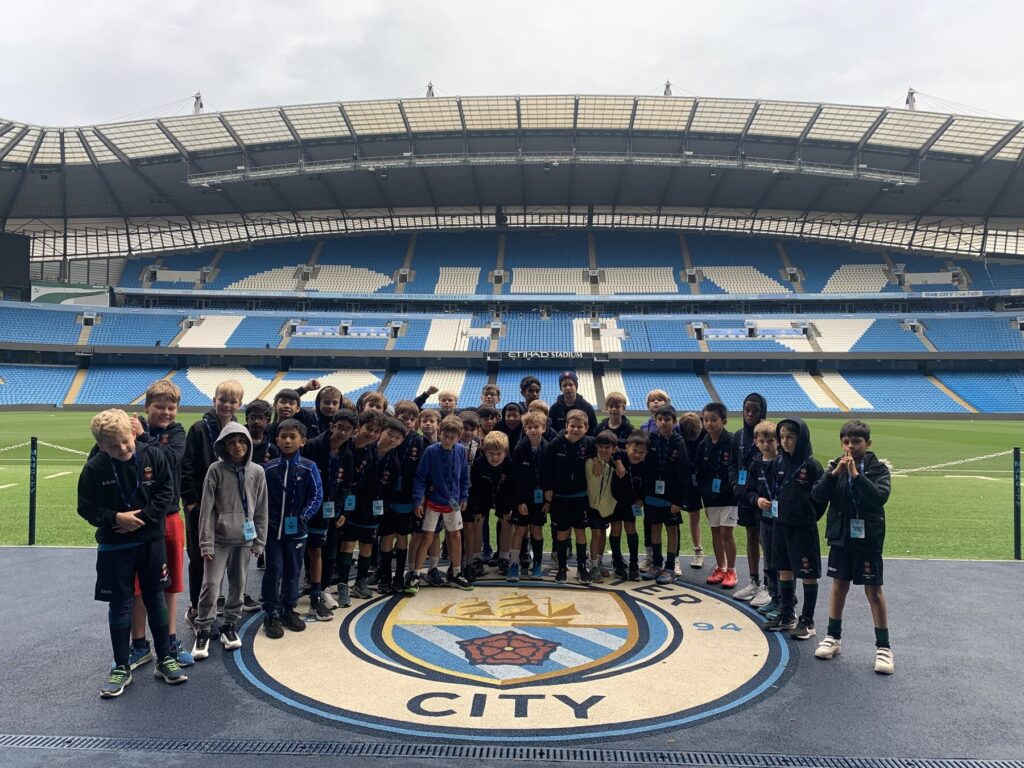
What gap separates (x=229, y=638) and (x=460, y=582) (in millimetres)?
2448

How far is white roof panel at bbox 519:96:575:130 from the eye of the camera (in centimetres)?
3328

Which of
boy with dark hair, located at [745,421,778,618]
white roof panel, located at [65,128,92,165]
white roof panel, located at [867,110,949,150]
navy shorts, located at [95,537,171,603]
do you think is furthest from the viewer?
white roof panel, located at [65,128,92,165]

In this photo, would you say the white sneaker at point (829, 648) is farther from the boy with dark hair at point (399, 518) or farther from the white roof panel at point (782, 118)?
the white roof panel at point (782, 118)

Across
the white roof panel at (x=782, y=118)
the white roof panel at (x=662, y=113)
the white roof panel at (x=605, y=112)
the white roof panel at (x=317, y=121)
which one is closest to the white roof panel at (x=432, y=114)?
the white roof panel at (x=317, y=121)

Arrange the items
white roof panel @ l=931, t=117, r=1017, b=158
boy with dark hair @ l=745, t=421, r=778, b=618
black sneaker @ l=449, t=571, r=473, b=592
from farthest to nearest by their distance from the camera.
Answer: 1. white roof panel @ l=931, t=117, r=1017, b=158
2. black sneaker @ l=449, t=571, r=473, b=592
3. boy with dark hair @ l=745, t=421, r=778, b=618

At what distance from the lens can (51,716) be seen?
13.6ft

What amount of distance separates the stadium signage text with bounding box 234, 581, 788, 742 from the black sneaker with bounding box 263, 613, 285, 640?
0.07 m

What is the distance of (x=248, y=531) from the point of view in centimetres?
528

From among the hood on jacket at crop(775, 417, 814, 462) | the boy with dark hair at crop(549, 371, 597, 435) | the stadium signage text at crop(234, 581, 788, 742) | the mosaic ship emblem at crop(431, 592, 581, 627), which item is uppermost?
the boy with dark hair at crop(549, 371, 597, 435)

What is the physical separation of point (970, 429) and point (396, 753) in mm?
34282

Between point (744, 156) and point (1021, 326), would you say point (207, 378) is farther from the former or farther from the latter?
point (1021, 326)

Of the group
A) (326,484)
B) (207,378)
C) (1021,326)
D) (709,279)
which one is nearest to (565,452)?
(326,484)

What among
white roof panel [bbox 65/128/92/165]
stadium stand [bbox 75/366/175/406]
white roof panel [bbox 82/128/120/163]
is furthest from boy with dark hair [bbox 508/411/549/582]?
stadium stand [bbox 75/366/175/406]

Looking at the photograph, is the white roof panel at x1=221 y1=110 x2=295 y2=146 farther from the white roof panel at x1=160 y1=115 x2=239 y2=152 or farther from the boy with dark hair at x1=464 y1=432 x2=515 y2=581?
the boy with dark hair at x1=464 y1=432 x2=515 y2=581
